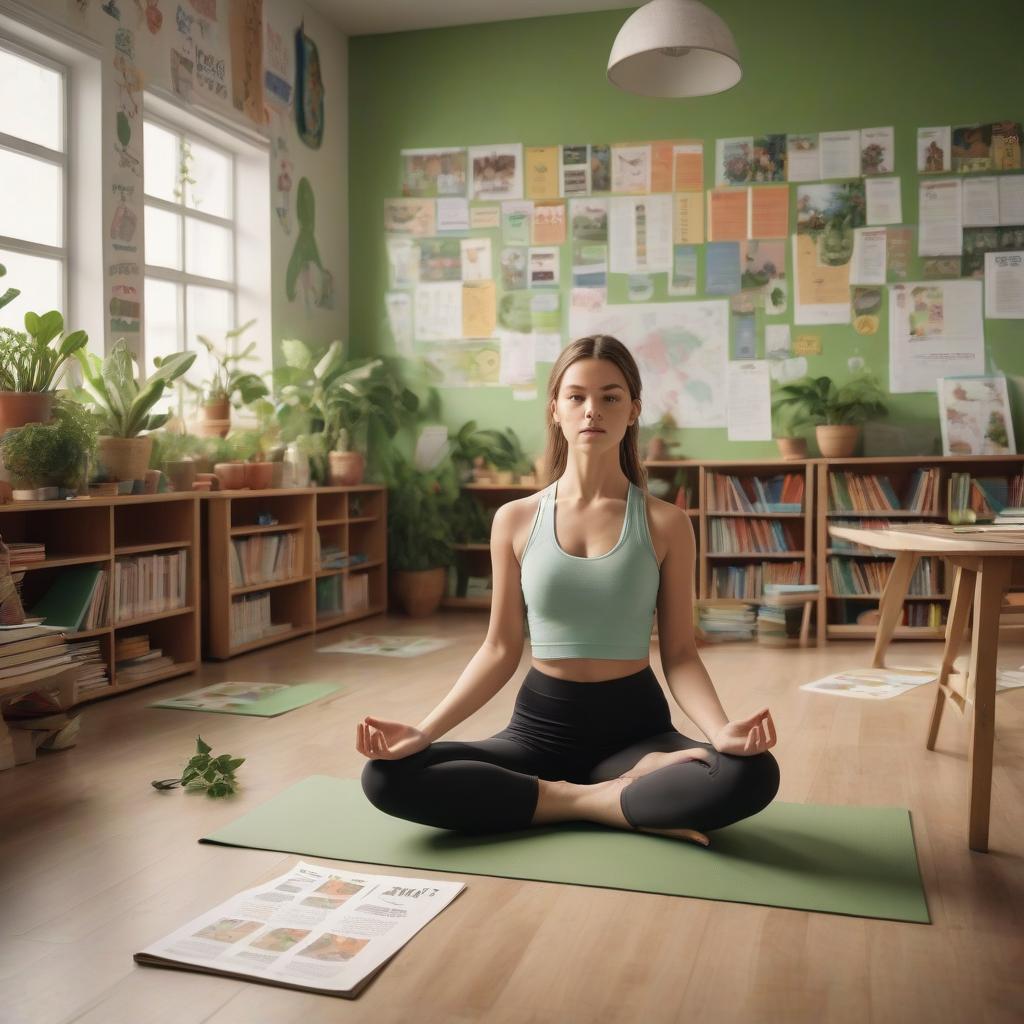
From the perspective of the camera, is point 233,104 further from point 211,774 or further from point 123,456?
point 211,774

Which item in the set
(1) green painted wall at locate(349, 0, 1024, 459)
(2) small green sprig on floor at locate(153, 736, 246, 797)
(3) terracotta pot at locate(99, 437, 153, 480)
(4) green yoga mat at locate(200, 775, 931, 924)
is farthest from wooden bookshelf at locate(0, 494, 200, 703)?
(1) green painted wall at locate(349, 0, 1024, 459)

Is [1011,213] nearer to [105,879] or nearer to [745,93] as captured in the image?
[745,93]

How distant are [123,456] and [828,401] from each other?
3.35 m

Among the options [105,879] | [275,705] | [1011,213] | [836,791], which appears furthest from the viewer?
[1011,213]

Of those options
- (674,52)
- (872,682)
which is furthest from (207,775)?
(674,52)

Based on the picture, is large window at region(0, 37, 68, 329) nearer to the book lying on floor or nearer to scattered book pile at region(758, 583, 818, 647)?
the book lying on floor

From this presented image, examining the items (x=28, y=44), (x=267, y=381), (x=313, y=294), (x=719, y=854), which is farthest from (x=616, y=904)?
(x=313, y=294)

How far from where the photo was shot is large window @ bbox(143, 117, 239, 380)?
194 inches

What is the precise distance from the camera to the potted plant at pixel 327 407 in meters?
5.45

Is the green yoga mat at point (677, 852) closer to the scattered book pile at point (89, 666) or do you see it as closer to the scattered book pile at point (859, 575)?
the scattered book pile at point (89, 666)

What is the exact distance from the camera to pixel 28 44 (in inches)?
160

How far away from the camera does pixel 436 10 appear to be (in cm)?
593

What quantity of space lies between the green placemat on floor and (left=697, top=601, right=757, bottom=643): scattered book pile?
1900mm

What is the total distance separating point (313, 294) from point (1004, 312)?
142 inches
